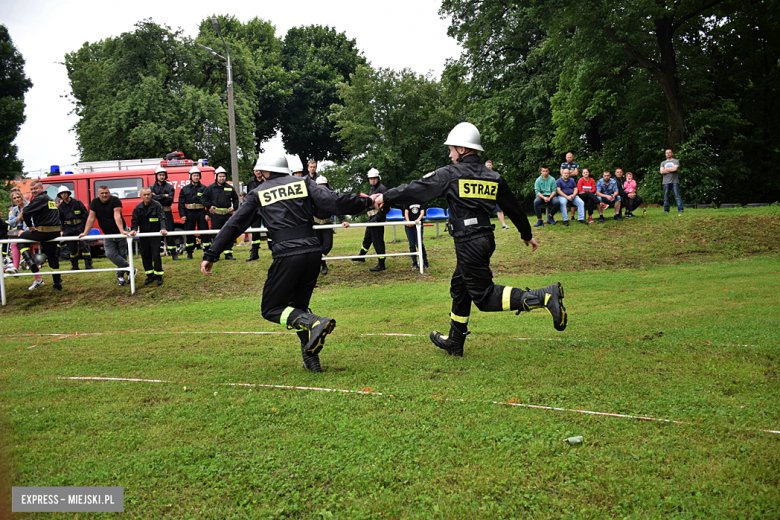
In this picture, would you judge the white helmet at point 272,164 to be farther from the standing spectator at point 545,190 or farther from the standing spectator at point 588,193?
the standing spectator at point 588,193

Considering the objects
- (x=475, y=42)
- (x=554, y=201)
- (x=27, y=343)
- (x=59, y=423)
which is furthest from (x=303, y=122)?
(x=59, y=423)

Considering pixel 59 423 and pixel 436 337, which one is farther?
pixel 436 337

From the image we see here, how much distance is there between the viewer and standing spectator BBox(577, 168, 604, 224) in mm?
16484

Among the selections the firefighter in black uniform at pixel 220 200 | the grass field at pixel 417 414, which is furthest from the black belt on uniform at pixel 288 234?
the firefighter in black uniform at pixel 220 200

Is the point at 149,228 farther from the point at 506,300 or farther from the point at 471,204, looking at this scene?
the point at 506,300

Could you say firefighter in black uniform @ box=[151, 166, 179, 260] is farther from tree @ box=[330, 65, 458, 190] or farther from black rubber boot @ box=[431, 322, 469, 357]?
tree @ box=[330, 65, 458, 190]

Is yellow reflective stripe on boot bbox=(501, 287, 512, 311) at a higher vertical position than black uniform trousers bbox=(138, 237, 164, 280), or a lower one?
lower

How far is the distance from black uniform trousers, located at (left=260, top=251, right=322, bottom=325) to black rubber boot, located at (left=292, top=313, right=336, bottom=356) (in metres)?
0.08

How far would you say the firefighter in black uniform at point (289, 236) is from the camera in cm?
572

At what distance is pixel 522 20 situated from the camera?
1125 inches

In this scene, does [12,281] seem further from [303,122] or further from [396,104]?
[303,122]

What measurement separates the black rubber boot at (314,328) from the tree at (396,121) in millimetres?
33039

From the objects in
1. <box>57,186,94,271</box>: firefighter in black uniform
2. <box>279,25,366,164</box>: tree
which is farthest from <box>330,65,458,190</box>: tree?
<box>57,186,94,271</box>: firefighter in black uniform

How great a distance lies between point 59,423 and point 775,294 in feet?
32.3
